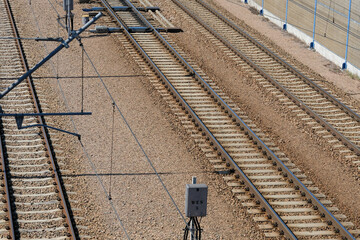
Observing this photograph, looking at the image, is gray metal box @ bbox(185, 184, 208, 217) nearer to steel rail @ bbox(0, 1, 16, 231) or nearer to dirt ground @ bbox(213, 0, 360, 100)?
steel rail @ bbox(0, 1, 16, 231)

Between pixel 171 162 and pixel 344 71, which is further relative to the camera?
pixel 344 71

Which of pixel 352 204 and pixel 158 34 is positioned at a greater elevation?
pixel 158 34

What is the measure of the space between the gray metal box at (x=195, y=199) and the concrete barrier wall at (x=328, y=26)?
1730 cm

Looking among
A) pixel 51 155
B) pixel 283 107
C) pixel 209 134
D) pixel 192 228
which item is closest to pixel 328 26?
pixel 283 107

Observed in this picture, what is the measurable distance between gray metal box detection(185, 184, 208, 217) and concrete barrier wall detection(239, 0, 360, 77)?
56.8 ft

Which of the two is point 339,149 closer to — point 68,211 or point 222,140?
point 222,140

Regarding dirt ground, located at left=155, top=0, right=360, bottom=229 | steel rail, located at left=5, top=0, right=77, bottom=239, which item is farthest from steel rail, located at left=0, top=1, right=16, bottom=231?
dirt ground, located at left=155, top=0, right=360, bottom=229

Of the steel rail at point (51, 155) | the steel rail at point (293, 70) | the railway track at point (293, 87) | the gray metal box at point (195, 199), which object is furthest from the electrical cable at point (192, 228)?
the steel rail at point (293, 70)

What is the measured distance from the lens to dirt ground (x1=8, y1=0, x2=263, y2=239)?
15.8 meters

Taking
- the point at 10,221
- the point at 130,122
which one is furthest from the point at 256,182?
the point at 10,221

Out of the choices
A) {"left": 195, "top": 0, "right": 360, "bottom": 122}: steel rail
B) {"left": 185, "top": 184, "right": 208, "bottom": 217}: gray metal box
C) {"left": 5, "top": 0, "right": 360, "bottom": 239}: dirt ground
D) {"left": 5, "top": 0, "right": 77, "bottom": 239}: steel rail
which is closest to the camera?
{"left": 185, "top": 184, "right": 208, "bottom": 217}: gray metal box

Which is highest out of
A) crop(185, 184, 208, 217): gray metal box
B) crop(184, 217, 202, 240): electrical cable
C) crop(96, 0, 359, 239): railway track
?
crop(185, 184, 208, 217): gray metal box

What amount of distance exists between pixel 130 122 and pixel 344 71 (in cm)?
1110

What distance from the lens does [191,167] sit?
61.1ft
